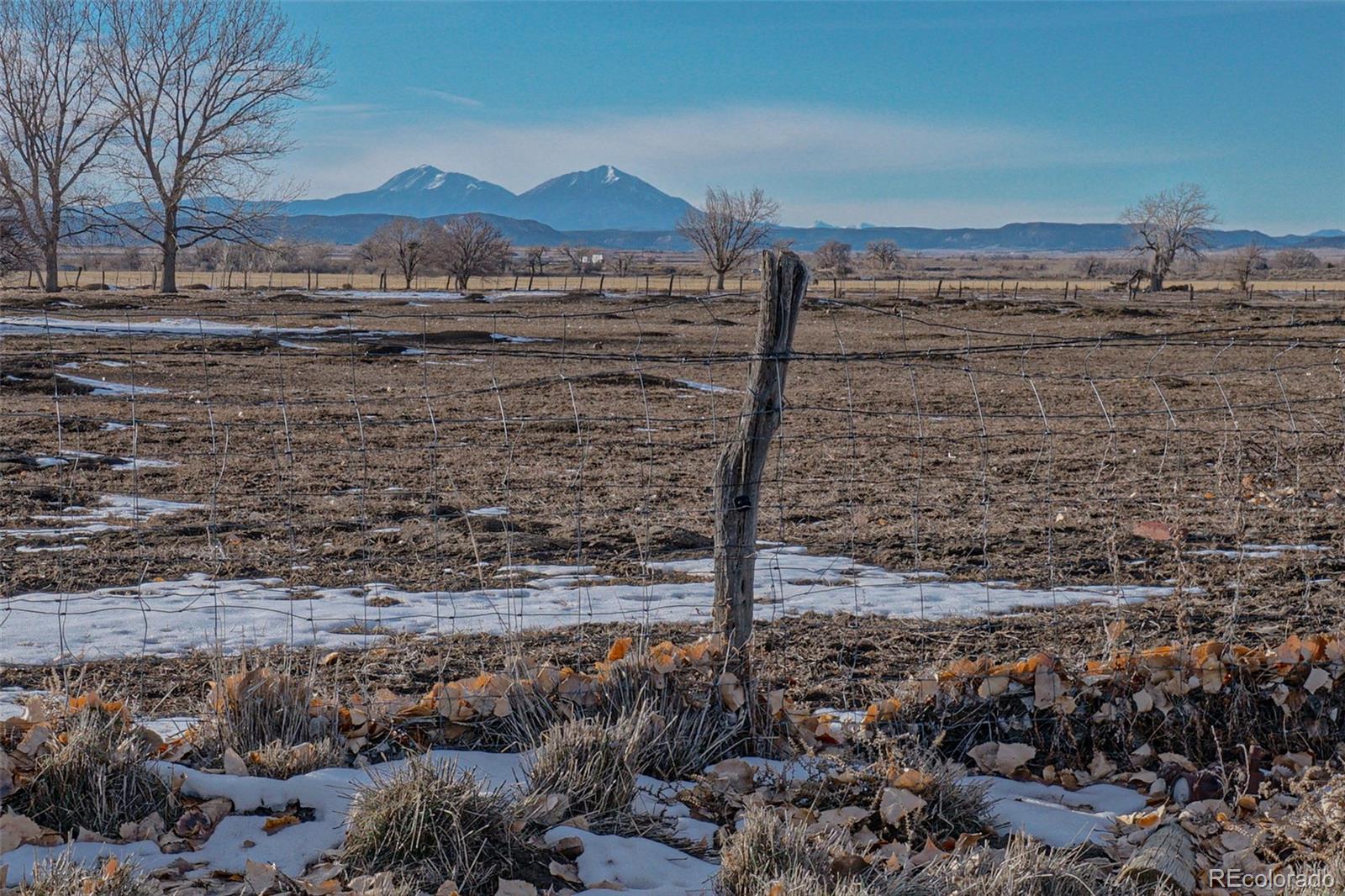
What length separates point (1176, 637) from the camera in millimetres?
5438

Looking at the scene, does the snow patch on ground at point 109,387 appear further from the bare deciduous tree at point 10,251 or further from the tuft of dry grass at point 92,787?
the bare deciduous tree at point 10,251

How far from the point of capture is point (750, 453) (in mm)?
4266

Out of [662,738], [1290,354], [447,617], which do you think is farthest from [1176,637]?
[1290,354]

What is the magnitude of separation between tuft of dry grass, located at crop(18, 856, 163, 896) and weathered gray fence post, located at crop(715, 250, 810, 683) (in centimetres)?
216

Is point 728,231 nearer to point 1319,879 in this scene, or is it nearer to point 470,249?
point 470,249

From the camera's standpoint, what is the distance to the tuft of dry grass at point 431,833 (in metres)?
3.10

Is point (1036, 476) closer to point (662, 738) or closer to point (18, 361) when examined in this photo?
point (662, 738)

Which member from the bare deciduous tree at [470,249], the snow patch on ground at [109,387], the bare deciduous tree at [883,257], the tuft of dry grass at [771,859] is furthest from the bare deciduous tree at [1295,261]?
the tuft of dry grass at [771,859]

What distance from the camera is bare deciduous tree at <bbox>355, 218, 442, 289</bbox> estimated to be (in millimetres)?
74000

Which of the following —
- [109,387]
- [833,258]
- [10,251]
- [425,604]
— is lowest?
[425,604]

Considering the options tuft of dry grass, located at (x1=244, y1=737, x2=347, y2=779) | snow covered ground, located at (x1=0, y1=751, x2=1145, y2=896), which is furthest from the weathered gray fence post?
tuft of dry grass, located at (x1=244, y1=737, x2=347, y2=779)

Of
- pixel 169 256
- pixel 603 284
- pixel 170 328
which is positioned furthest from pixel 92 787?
pixel 603 284

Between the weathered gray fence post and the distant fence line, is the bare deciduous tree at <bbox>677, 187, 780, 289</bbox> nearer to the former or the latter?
the distant fence line

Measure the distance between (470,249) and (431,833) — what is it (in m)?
72.4
